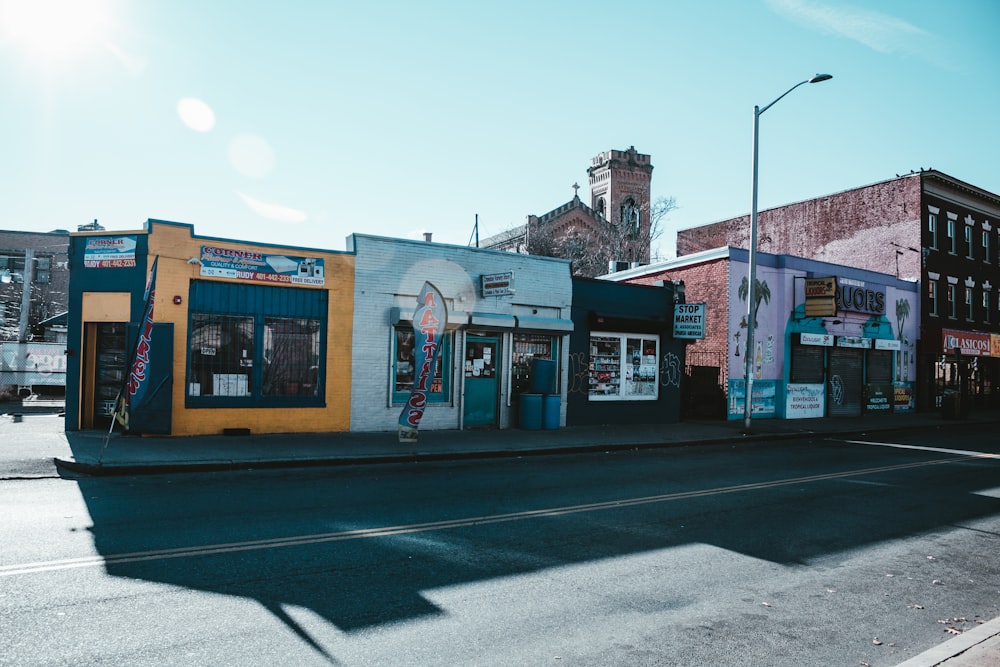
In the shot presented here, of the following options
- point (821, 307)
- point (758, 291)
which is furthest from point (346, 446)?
point (821, 307)

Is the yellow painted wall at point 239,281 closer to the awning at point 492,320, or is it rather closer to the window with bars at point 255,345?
the window with bars at point 255,345

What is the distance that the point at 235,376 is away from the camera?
14.9m

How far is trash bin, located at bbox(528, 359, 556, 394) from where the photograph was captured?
59.7 feet

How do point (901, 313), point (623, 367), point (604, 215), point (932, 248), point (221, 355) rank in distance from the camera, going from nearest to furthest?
point (221, 355) → point (623, 367) → point (901, 313) → point (932, 248) → point (604, 215)

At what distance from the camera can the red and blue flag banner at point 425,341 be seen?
46.6 ft

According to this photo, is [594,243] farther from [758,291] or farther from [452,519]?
[452,519]

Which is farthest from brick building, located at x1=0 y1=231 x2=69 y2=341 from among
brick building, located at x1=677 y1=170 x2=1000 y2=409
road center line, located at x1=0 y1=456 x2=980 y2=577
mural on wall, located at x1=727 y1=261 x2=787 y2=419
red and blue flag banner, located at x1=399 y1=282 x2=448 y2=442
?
brick building, located at x1=677 y1=170 x2=1000 y2=409

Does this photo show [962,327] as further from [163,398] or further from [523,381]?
[163,398]

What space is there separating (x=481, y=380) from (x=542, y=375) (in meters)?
1.67

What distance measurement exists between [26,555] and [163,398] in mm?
8327

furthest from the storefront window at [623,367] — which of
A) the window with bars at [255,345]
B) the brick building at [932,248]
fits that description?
the brick building at [932,248]

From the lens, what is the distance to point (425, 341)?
14234mm

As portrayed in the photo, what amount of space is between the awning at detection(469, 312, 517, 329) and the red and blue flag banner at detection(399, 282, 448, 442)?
9.32 ft

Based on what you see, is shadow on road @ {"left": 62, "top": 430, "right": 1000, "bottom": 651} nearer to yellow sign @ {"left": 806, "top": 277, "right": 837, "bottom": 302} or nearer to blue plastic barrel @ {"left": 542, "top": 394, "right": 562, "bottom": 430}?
blue plastic barrel @ {"left": 542, "top": 394, "right": 562, "bottom": 430}
